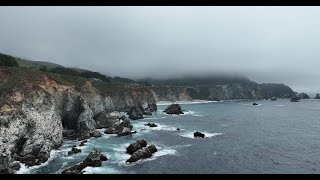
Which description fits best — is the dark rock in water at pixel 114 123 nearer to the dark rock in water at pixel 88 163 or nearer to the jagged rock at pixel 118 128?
the jagged rock at pixel 118 128

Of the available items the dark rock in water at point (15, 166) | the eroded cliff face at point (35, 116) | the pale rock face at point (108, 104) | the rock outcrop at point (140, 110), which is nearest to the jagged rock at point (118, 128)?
the eroded cliff face at point (35, 116)

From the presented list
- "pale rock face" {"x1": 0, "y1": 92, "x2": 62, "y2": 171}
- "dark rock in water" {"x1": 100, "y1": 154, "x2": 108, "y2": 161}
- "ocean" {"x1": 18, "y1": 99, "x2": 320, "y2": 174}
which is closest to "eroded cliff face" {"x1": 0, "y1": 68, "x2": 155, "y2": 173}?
"pale rock face" {"x1": 0, "y1": 92, "x2": 62, "y2": 171}

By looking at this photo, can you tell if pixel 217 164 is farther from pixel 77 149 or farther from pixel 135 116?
pixel 135 116

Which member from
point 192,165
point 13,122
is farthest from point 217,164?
point 13,122

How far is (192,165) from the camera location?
2244 inches

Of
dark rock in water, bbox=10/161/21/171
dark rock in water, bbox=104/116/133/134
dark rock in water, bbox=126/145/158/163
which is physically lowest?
dark rock in water, bbox=10/161/21/171

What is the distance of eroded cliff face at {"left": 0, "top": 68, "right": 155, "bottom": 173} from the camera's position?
5694cm

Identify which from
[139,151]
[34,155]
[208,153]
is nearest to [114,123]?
[139,151]

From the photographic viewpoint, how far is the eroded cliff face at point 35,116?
2242 inches

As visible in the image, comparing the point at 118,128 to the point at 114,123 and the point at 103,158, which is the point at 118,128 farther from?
the point at 103,158

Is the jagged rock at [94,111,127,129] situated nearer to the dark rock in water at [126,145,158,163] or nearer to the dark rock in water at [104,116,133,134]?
the dark rock in water at [104,116,133,134]

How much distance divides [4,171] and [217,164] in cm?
3567

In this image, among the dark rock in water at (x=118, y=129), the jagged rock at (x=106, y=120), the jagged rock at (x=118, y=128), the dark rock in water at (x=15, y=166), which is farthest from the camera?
the jagged rock at (x=106, y=120)
